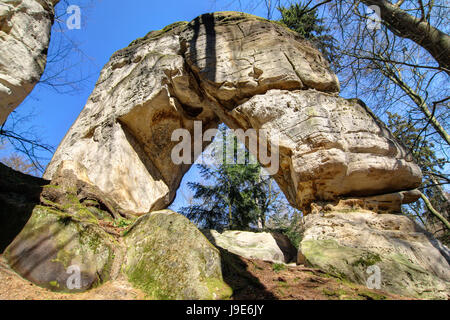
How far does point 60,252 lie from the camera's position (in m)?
2.54

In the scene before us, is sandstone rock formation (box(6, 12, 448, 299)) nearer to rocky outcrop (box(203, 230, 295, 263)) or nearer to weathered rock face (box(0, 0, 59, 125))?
rocky outcrop (box(203, 230, 295, 263))

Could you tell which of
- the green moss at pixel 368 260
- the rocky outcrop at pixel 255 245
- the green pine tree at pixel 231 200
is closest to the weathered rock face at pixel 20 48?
the green moss at pixel 368 260

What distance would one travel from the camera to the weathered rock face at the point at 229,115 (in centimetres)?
463

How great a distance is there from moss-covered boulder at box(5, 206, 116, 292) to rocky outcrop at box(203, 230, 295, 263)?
112 inches

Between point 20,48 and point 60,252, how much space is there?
1.80 meters

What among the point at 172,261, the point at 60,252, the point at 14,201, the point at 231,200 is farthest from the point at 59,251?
the point at 231,200

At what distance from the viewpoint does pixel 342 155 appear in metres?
4.46

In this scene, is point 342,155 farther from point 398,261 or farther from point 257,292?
point 257,292

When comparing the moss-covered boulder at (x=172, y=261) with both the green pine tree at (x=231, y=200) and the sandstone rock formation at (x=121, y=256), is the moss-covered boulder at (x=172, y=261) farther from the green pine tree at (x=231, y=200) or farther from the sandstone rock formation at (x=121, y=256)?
the green pine tree at (x=231, y=200)

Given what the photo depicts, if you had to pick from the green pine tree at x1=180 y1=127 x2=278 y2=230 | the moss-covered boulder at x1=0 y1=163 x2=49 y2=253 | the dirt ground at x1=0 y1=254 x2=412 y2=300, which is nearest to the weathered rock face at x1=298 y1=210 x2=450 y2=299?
the dirt ground at x1=0 y1=254 x2=412 y2=300

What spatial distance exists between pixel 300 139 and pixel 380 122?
5.34ft

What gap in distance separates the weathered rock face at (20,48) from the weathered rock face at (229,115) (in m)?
3.54
